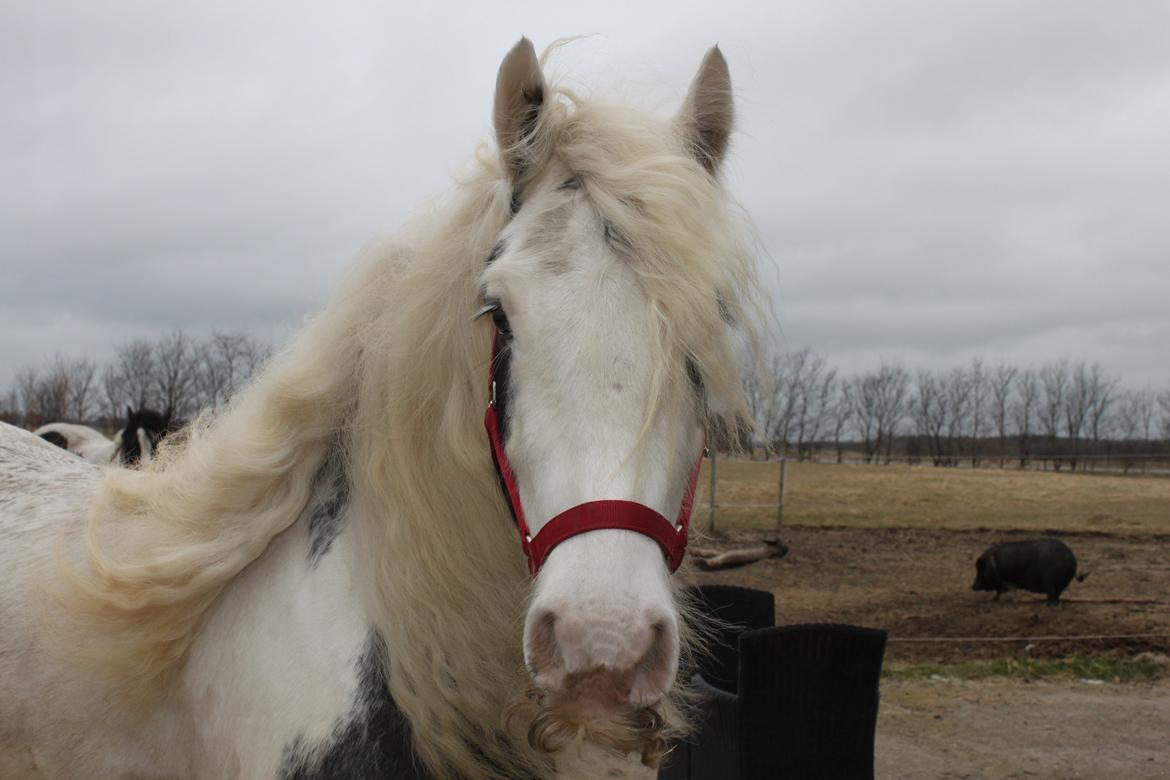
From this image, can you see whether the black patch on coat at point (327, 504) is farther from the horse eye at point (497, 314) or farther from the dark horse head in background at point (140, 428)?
the dark horse head in background at point (140, 428)

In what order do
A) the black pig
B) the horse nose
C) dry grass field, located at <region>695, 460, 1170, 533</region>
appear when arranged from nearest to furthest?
the horse nose, the black pig, dry grass field, located at <region>695, 460, 1170, 533</region>

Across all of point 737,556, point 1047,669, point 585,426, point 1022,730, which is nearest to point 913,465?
point 737,556

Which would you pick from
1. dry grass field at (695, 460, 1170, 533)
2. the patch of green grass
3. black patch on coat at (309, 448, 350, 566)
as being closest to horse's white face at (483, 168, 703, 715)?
black patch on coat at (309, 448, 350, 566)

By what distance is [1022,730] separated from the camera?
6617 millimetres

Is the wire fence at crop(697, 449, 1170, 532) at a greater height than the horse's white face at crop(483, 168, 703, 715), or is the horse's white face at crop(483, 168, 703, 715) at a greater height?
the horse's white face at crop(483, 168, 703, 715)

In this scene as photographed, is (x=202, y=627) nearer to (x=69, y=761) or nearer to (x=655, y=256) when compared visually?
(x=69, y=761)

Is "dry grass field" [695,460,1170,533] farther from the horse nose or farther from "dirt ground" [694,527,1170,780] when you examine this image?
the horse nose

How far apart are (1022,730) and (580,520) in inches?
265

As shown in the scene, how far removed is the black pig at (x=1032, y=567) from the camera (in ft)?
37.8

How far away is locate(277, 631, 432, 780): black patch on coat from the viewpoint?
1.75m

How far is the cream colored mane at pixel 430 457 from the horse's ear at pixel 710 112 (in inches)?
4.0

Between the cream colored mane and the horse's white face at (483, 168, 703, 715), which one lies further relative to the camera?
the cream colored mane

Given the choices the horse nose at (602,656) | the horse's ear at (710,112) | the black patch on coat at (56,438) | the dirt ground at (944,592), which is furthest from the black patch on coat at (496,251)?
the black patch on coat at (56,438)

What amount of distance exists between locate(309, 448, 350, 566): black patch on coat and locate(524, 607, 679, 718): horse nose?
0.75m
